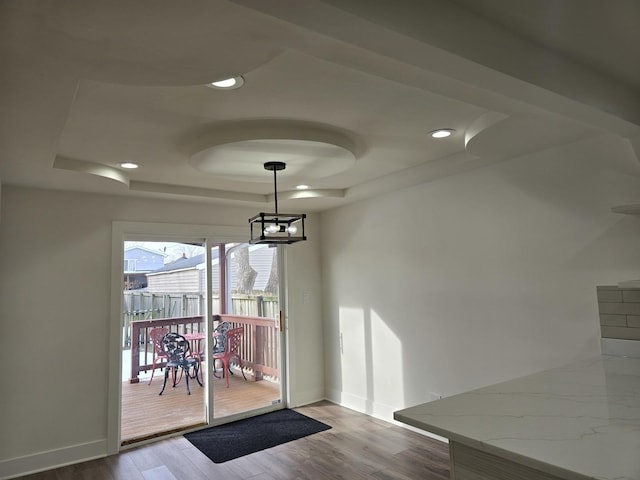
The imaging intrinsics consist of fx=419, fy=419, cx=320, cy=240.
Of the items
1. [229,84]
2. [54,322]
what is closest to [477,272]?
[229,84]

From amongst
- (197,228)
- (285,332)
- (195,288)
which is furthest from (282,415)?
(197,228)

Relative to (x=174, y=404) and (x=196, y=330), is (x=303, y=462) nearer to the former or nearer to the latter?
(x=174, y=404)

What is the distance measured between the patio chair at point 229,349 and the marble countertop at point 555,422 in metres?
3.35

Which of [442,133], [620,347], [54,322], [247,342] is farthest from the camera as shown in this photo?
[247,342]

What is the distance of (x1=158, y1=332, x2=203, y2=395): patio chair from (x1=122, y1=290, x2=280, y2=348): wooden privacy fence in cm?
25

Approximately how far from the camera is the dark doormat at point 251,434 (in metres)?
3.81

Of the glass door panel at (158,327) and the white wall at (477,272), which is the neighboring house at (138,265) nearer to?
the glass door panel at (158,327)

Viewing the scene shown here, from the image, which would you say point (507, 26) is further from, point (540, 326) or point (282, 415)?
point (282, 415)

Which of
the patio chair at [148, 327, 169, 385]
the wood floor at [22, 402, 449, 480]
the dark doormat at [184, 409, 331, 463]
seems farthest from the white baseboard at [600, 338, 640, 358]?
A: the patio chair at [148, 327, 169, 385]

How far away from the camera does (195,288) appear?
4.56 metres

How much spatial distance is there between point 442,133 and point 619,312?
1.60m

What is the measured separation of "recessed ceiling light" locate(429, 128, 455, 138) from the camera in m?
2.83

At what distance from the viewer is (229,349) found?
15.6ft

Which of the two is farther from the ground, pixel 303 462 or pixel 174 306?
pixel 174 306
